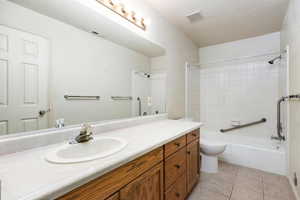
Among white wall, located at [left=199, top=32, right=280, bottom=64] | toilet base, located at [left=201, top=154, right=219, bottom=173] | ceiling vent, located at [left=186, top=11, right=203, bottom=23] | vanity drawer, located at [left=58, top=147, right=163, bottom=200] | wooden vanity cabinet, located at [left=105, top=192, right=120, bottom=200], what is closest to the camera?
vanity drawer, located at [left=58, top=147, right=163, bottom=200]

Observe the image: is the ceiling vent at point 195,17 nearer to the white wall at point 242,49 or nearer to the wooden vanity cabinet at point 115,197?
the white wall at point 242,49

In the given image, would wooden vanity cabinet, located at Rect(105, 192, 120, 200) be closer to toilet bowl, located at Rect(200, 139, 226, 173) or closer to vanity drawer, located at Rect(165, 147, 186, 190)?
vanity drawer, located at Rect(165, 147, 186, 190)

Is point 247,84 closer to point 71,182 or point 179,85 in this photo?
point 179,85

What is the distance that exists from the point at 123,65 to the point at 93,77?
0.41 meters

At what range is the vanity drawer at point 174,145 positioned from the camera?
1.15 meters

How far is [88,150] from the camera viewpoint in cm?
100

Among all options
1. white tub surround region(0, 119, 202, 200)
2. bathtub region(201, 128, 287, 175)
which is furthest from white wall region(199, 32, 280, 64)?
white tub surround region(0, 119, 202, 200)

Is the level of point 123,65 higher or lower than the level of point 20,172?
higher

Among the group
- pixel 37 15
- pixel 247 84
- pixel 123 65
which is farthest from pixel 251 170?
pixel 37 15

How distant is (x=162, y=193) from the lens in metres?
1.08

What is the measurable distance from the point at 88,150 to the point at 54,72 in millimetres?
646

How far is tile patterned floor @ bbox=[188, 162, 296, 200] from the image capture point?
156 centimetres

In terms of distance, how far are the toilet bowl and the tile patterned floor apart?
10 cm

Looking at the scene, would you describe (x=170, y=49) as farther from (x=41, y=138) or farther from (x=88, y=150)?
(x=41, y=138)
